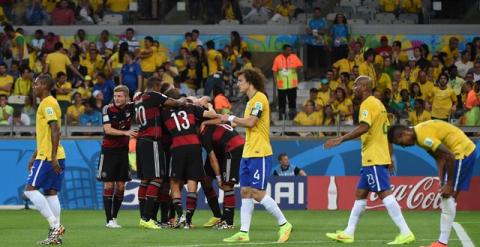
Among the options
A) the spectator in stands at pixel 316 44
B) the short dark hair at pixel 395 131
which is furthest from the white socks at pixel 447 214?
the spectator in stands at pixel 316 44

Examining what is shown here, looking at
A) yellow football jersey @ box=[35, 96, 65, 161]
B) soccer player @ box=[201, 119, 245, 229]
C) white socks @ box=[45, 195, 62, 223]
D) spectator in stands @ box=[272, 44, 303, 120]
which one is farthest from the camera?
spectator in stands @ box=[272, 44, 303, 120]

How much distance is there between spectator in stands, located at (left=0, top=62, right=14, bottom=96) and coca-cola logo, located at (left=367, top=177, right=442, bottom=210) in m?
9.73

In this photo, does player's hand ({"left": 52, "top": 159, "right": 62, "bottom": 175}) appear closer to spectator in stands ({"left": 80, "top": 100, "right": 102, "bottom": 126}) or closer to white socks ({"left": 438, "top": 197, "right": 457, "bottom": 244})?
white socks ({"left": 438, "top": 197, "right": 457, "bottom": 244})

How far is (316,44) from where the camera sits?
30906 mm

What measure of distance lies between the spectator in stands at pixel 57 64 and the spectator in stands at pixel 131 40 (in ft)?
5.66

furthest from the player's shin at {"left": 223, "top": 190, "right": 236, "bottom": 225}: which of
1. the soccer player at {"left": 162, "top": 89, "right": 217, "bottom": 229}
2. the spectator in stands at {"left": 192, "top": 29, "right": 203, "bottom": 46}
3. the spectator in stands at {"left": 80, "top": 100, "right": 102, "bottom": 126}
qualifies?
the spectator in stands at {"left": 192, "top": 29, "right": 203, "bottom": 46}

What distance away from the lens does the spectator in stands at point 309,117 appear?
88.4 feet

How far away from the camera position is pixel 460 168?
46.1 feet

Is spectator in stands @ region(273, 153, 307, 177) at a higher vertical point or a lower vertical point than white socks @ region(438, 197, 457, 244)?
lower

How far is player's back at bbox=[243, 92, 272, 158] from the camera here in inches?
614

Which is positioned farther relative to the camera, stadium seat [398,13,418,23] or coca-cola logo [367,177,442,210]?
stadium seat [398,13,418,23]

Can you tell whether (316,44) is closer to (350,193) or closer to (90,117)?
(90,117)

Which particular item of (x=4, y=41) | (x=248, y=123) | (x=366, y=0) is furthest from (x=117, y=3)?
(x=248, y=123)

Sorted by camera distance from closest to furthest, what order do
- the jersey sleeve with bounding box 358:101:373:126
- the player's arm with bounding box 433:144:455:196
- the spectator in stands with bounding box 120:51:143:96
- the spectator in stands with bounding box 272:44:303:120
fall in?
1. the player's arm with bounding box 433:144:455:196
2. the jersey sleeve with bounding box 358:101:373:126
3. the spectator in stands with bounding box 272:44:303:120
4. the spectator in stands with bounding box 120:51:143:96
